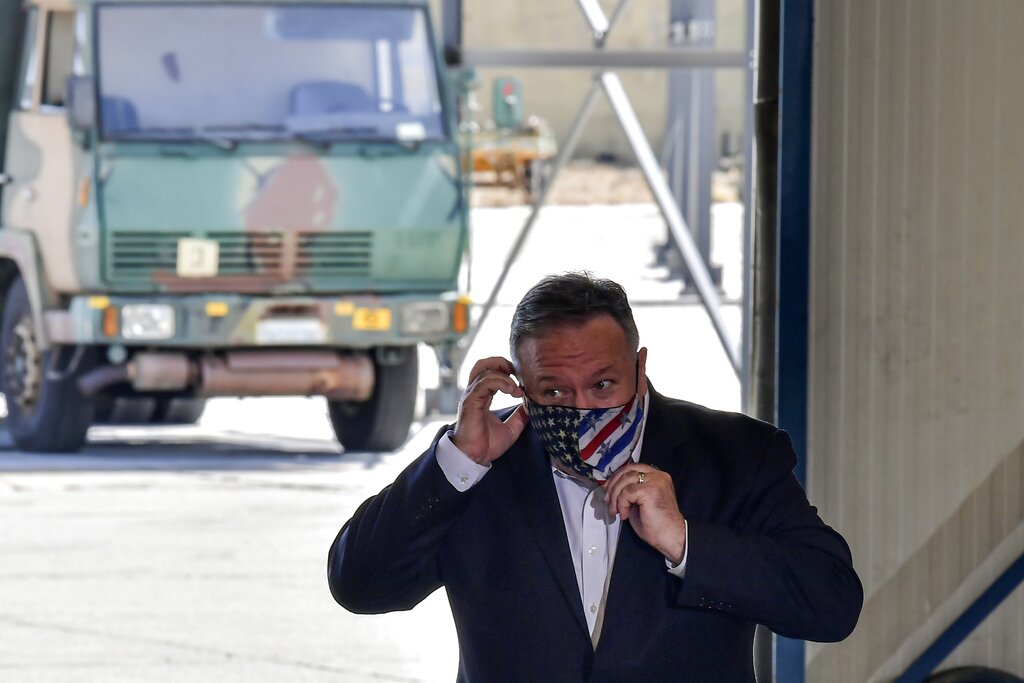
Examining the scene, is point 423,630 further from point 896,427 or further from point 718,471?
point 718,471

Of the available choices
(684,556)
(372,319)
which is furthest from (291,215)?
(684,556)

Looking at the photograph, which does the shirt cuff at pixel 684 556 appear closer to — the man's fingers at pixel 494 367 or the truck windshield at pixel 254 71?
the man's fingers at pixel 494 367

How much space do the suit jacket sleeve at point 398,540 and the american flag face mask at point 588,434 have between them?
7.7 inches

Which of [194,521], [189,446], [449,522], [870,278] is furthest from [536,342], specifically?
[189,446]

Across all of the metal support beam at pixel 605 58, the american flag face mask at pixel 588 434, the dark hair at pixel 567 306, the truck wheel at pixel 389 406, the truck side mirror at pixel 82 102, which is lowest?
the truck wheel at pixel 389 406

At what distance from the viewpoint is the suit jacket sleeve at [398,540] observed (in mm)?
3293

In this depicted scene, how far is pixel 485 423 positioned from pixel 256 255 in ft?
28.2

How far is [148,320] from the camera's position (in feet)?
38.0

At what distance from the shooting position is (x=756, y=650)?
5207 mm

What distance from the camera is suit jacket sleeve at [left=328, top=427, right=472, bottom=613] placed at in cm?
329

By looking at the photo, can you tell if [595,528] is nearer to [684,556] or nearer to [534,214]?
[684,556]

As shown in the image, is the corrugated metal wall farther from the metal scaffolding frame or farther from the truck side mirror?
the metal scaffolding frame

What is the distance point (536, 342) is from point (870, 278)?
1760mm

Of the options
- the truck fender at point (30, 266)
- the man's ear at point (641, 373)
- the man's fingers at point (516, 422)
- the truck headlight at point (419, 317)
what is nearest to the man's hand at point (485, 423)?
the man's fingers at point (516, 422)
